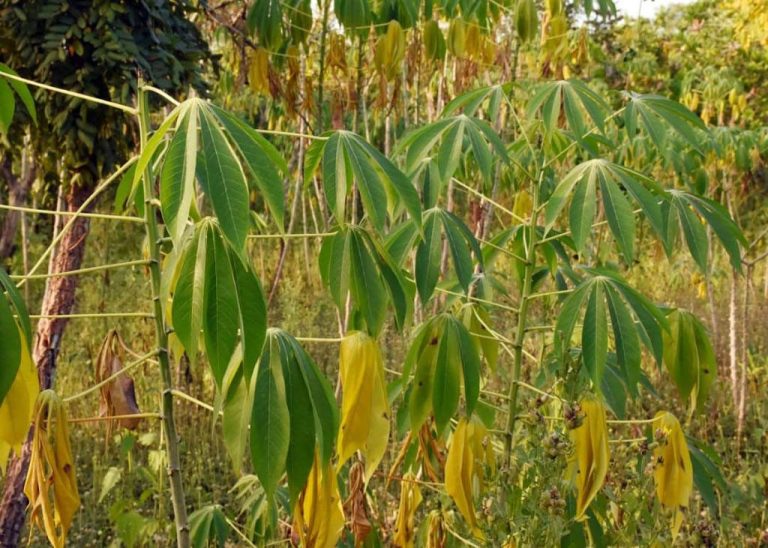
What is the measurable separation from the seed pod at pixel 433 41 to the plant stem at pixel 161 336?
5.69 ft

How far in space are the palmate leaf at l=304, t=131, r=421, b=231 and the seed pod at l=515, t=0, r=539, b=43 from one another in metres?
1.55

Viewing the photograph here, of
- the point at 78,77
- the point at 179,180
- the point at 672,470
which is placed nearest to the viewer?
the point at 179,180

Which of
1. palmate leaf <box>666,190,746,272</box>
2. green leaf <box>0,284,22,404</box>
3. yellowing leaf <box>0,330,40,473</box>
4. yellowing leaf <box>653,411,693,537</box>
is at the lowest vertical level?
yellowing leaf <box>653,411,693,537</box>

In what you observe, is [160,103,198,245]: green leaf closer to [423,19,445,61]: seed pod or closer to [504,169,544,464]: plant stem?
[504,169,544,464]: plant stem

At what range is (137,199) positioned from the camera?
1.40 metres

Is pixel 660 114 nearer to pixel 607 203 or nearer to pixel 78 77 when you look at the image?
pixel 607 203

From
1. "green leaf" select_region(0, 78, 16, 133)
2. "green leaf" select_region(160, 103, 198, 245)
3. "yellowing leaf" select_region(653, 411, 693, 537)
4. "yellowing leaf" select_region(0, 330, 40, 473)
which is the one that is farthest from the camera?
"yellowing leaf" select_region(653, 411, 693, 537)

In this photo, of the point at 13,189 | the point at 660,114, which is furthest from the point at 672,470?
the point at 13,189

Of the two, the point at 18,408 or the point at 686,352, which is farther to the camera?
the point at 686,352

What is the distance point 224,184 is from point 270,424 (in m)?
0.29

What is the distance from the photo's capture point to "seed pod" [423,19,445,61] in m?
2.84

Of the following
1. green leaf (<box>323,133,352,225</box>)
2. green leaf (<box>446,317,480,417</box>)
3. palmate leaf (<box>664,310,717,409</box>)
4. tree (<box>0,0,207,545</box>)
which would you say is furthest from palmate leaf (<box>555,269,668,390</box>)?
tree (<box>0,0,207,545</box>)

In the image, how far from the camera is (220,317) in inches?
38.2

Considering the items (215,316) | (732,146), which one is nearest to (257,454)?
(215,316)
